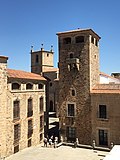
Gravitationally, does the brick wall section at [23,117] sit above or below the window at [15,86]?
below

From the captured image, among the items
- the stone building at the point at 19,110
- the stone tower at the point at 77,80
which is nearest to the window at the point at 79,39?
the stone tower at the point at 77,80

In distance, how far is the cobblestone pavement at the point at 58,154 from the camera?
22750mm

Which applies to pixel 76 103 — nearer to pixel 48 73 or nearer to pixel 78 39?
pixel 78 39

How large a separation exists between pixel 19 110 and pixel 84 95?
8.92 m

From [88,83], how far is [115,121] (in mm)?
6034

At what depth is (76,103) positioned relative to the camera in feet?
91.9

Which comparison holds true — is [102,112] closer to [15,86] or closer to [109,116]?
[109,116]

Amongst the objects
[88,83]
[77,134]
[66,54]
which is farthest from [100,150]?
[66,54]

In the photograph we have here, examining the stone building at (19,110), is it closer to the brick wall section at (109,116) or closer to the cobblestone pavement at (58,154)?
the cobblestone pavement at (58,154)

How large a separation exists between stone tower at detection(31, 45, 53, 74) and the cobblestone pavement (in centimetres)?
3319

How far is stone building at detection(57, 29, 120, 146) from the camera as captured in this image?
25656 millimetres

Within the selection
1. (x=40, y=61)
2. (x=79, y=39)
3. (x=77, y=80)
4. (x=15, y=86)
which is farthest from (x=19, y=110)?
(x=40, y=61)

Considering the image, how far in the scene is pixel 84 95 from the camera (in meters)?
27.4

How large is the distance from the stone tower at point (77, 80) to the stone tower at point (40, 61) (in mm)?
27865
